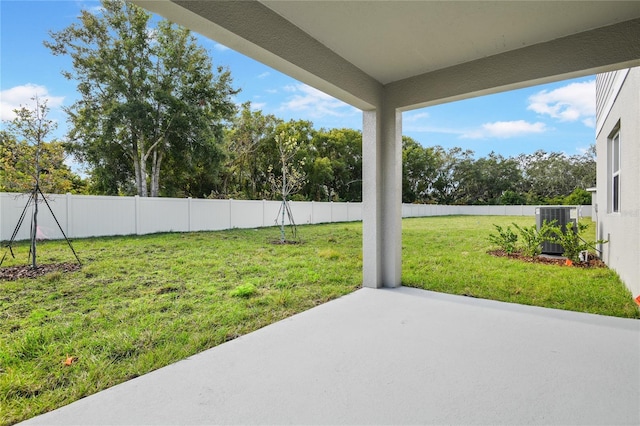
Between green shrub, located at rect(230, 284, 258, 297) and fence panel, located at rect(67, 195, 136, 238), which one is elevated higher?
fence panel, located at rect(67, 195, 136, 238)

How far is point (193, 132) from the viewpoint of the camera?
8055 millimetres

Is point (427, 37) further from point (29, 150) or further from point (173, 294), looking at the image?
point (29, 150)

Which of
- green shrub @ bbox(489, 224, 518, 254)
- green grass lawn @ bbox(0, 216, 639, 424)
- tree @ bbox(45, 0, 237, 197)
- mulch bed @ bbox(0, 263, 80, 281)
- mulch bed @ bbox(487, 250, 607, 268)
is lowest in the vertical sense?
green grass lawn @ bbox(0, 216, 639, 424)

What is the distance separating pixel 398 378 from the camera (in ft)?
4.89

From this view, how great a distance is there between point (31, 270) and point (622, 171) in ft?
20.9

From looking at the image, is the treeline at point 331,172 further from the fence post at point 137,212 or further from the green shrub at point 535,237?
the fence post at point 137,212

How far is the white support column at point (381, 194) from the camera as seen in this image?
10.4 ft

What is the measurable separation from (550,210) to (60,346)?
19.2 ft

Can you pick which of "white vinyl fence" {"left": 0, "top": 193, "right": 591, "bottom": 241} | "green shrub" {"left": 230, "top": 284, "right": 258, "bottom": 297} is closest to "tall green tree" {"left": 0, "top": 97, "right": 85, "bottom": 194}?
"white vinyl fence" {"left": 0, "top": 193, "right": 591, "bottom": 241}

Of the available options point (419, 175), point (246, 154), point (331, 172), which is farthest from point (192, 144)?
point (419, 175)

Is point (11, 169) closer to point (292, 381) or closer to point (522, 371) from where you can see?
point (292, 381)

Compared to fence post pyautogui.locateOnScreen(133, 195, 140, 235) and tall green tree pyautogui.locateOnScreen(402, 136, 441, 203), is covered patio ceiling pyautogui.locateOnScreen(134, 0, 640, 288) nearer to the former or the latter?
fence post pyautogui.locateOnScreen(133, 195, 140, 235)

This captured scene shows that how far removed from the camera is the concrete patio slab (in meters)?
1.22

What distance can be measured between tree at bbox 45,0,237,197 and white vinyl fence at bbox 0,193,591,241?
A: 177 cm
